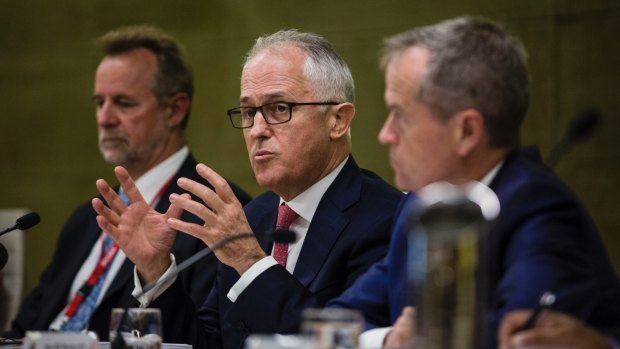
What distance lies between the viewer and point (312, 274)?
279 centimetres

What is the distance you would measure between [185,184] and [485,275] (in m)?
1.40

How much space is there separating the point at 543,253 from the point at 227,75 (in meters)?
3.64

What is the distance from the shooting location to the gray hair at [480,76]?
1969mm

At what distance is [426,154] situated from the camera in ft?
6.69

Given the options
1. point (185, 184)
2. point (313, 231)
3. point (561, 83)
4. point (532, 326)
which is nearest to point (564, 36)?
point (561, 83)

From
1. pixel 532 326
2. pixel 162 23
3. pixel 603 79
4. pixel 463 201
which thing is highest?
pixel 162 23

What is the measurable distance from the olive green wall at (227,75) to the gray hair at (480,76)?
2.30 m

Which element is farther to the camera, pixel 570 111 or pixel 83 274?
pixel 570 111

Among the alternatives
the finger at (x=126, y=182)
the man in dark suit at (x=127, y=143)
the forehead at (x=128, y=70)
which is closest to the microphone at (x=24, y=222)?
the finger at (x=126, y=182)

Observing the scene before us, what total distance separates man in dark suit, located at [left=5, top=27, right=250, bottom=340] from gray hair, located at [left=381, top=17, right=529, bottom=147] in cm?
185

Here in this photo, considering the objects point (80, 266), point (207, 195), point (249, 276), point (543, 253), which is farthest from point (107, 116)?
point (543, 253)

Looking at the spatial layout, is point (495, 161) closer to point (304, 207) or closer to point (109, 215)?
point (304, 207)

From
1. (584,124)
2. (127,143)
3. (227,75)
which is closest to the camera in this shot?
(584,124)

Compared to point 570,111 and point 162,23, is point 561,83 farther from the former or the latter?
point 162,23
